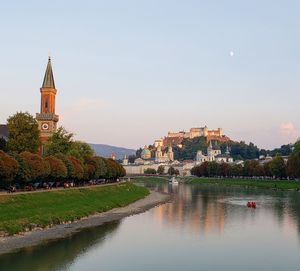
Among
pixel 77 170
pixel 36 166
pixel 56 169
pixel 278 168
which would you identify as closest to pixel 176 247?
pixel 36 166

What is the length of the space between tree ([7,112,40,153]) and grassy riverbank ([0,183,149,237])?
1172 centimetres

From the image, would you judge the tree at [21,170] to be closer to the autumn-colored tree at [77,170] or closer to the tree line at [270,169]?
the autumn-colored tree at [77,170]

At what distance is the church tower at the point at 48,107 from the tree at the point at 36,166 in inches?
2017

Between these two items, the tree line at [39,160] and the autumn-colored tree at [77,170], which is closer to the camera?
the tree line at [39,160]

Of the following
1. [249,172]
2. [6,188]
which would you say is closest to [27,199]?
[6,188]

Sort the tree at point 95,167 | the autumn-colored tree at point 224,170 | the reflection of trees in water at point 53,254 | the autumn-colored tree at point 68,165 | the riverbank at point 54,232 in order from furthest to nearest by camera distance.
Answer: the autumn-colored tree at point 224,170
the tree at point 95,167
the autumn-colored tree at point 68,165
the riverbank at point 54,232
the reflection of trees in water at point 53,254

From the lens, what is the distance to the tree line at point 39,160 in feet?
192

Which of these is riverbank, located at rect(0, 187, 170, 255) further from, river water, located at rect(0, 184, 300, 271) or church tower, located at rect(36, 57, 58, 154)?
church tower, located at rect(36, 57, 58, 154)

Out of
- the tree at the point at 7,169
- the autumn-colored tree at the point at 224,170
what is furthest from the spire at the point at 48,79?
the autumn-colored tree at the point at 224,170

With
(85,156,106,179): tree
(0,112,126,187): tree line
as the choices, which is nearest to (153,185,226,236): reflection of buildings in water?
(0,112,126,187): tree line

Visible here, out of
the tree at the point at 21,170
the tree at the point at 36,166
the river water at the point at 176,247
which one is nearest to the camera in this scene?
the river water at the point at 176,247

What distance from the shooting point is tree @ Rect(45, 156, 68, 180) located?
6888 centimetres

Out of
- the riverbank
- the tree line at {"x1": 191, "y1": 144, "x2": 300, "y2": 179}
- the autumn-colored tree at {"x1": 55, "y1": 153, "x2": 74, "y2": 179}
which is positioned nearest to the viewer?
the riverbank

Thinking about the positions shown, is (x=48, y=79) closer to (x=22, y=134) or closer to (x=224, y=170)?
(x=22, y=134)
